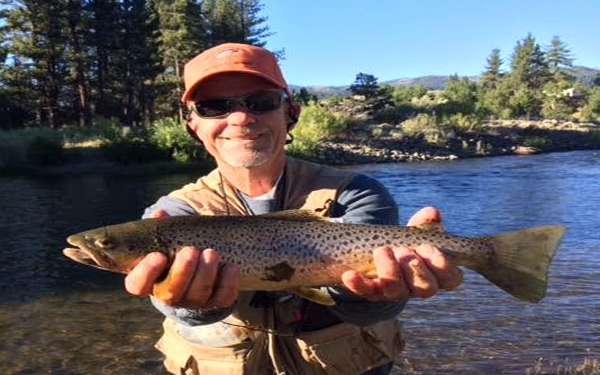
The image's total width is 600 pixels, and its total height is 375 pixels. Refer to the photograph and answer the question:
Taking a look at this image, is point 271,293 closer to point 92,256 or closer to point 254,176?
point 254,176

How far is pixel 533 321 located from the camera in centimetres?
883

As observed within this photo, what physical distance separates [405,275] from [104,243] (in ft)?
4.92

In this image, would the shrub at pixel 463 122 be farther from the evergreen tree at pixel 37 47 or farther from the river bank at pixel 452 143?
the evergreen tree at pixel 37 47

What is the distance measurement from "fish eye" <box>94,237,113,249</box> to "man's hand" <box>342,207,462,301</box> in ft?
3.86

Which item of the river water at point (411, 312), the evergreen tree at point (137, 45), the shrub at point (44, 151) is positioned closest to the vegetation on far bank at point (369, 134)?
the shrub at point (44, 151)

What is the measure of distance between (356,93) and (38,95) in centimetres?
3224

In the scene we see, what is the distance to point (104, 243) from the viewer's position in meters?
3.09

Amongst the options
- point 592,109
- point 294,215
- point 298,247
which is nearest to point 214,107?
point 294,215

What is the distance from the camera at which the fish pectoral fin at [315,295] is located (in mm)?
2906

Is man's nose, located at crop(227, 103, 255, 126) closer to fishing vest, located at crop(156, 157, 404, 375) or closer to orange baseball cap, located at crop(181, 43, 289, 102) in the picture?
orange baseball cap, located at crop(181, 43, 289, 102)

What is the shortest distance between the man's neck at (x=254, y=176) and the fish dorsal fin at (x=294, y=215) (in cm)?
28

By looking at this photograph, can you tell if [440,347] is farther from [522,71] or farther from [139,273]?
[522,71]

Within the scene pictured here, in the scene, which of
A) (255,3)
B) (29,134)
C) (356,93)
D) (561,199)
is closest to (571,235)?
(561,199)

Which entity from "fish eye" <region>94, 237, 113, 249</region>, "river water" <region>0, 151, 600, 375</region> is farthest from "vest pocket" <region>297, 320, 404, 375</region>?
"river water" <region>0, 151, 600, 375</region>
